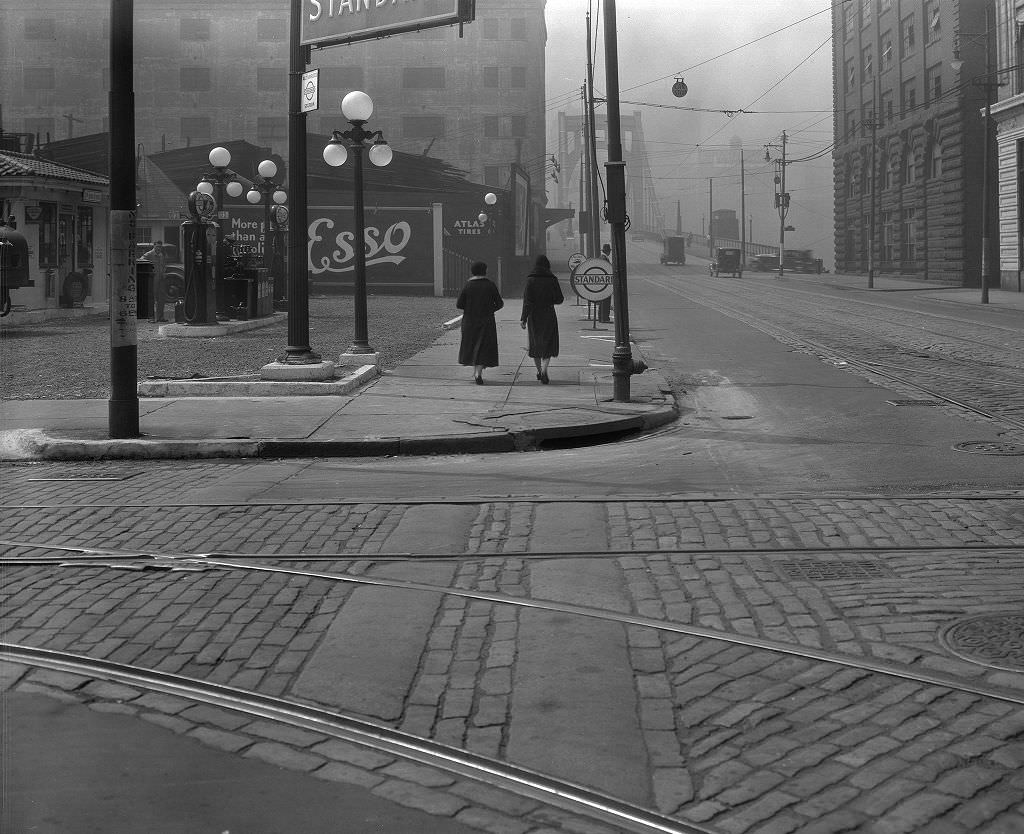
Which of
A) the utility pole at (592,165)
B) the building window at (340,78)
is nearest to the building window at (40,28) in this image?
the utility pole at (592,165)

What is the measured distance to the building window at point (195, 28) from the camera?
11.9 meters

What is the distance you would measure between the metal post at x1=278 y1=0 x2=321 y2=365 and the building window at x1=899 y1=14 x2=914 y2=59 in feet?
165

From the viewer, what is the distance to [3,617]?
5461 millimetres

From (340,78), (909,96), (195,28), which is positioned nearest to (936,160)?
(909,96)

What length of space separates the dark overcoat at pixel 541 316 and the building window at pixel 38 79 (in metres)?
6.53

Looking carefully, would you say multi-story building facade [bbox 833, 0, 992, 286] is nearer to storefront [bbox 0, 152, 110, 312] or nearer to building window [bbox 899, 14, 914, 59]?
building window [bbox 899, 14, 914, 59]

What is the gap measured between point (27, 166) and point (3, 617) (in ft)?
82.1

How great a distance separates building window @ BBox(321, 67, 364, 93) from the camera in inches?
2771

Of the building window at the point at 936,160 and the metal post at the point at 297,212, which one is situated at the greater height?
the building window at the point at 936,160

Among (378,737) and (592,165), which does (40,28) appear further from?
(592,165)

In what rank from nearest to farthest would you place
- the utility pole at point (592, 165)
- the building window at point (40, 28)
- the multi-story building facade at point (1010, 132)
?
1. the building window at point (40, 28)
2. the utility pole at point (592, 165)
3. the multi-story building facade at point (1010, 132)

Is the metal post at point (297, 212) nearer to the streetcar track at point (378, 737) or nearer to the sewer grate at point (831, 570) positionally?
the sewer grate at point (831, 570)

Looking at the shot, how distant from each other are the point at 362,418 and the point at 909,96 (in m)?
53.5

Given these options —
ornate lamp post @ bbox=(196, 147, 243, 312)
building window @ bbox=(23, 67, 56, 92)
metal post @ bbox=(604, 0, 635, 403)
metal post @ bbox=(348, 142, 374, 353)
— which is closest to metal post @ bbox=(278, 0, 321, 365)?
metal post @ bbox=(348, 142, 374, 353)
